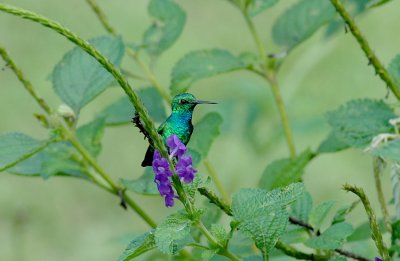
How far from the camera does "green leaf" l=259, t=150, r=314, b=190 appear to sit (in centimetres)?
143

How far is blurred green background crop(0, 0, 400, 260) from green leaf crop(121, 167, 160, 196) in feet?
4.19

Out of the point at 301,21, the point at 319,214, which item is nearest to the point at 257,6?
the point at 301,21

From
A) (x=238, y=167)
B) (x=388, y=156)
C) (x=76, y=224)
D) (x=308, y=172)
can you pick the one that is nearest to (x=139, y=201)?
(x=76, y=224)

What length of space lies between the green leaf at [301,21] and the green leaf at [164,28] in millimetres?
197

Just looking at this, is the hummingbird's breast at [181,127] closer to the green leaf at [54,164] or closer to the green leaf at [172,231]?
the green leaf at [172,231]

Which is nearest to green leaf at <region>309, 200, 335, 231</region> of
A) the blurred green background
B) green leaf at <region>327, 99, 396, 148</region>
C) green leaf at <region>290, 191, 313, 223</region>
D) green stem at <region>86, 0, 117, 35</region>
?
green leaf at <region>290, 191, 313, 223</region>

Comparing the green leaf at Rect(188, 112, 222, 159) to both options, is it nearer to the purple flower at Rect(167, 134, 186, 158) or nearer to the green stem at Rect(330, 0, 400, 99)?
the green stem at Rect(330, 0, 400, 99)

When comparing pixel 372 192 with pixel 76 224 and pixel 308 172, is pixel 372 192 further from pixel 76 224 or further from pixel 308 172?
pixel 76 224

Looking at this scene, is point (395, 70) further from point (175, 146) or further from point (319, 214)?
point (175, 146)

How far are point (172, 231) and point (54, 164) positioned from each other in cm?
50

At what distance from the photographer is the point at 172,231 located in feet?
3.22

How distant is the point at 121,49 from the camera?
146 cm

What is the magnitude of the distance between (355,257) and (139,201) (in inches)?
104

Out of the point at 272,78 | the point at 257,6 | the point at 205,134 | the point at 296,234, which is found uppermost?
the point at 257,6
